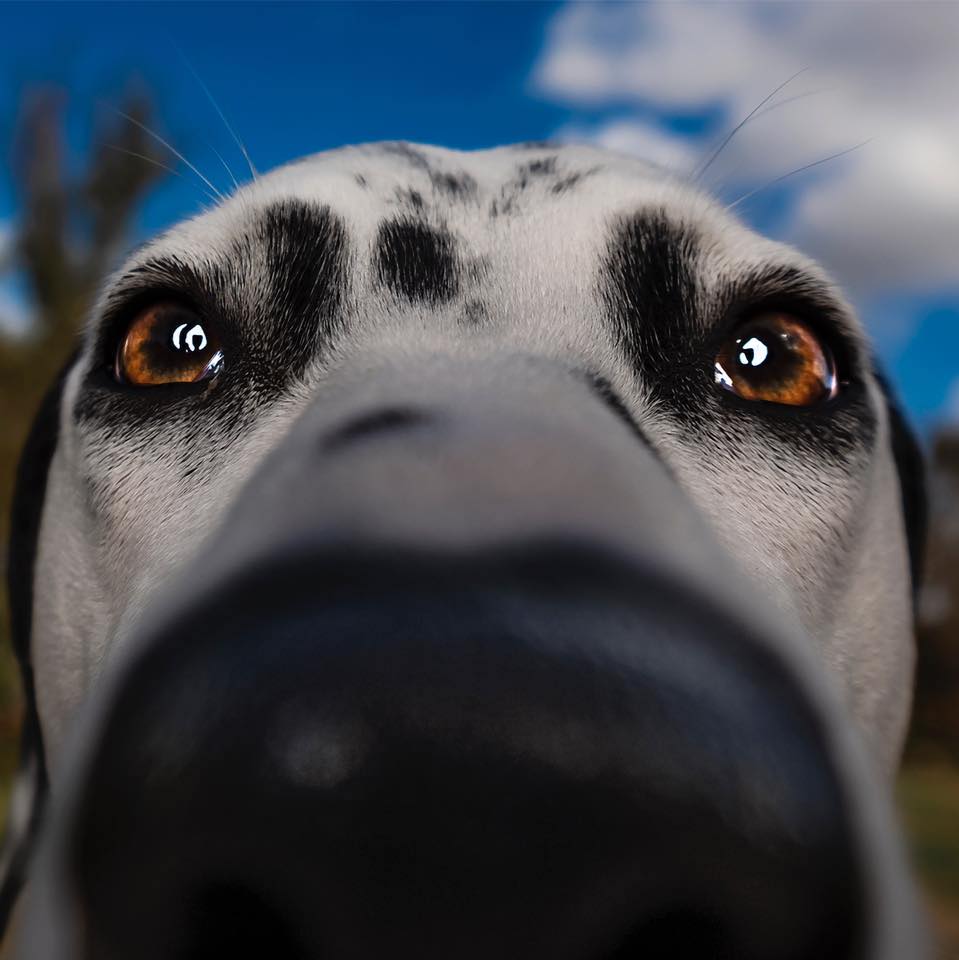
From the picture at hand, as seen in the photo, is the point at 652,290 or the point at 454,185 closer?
the point at 652,290

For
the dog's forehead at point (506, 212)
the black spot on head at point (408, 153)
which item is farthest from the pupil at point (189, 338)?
the black spot on head at point (408, 153)

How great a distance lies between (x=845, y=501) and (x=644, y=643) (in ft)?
5.28

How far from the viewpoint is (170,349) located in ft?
8.31

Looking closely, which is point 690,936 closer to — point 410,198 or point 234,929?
point 234,929

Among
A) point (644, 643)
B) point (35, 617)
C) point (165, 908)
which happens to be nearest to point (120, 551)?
point (35, 617)

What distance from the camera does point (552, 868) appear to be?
3.24 feet

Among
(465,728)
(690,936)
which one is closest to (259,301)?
(465,728)

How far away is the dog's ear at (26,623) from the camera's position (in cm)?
349

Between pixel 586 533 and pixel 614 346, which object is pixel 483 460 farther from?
pixel 614 346

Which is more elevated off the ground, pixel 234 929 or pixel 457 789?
pixel 457 789

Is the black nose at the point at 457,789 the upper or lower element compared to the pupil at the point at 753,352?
lower

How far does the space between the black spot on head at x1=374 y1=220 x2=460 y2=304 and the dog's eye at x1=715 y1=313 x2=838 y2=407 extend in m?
0.72

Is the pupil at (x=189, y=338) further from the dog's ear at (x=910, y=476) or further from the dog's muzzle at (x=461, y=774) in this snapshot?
the dog's ear at (x=910, y=476)

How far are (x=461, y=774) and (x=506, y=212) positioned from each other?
1934mm
